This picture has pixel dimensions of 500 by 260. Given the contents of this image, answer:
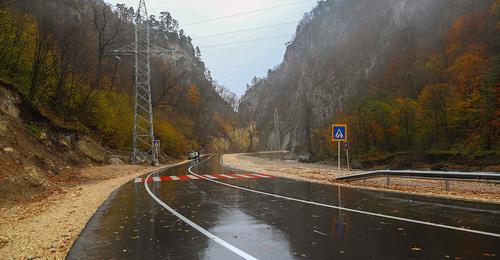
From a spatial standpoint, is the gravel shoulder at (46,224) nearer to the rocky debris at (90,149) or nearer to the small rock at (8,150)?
the small rock at (8,150)

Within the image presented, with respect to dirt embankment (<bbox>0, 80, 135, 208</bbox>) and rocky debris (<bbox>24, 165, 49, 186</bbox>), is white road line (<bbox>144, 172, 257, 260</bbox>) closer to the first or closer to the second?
dirt embankment (<bbox>0, 80, 135, 208</bbox>)

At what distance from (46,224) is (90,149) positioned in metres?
23.4

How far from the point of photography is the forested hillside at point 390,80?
47906 millimetres

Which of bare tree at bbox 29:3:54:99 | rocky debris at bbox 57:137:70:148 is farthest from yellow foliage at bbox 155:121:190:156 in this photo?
rocky debris at bbox 57:137:70:148

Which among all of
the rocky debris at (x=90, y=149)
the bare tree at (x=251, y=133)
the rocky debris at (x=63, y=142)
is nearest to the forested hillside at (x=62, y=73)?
the rocky debris at (x=90, y=149)

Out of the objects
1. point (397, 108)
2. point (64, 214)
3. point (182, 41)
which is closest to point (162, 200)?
point (64, 214)

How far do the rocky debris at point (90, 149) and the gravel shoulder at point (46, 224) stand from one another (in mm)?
15821

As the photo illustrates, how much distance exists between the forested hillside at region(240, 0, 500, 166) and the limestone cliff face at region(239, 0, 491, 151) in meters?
0.40

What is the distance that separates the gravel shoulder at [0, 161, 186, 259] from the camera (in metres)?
6.15

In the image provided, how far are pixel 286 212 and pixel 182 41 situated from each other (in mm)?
139494

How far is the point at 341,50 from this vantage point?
134875 mm

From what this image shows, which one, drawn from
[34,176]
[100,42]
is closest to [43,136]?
[34,176]

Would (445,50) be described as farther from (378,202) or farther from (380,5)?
(378,202)

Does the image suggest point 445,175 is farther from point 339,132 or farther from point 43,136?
point 43,136
